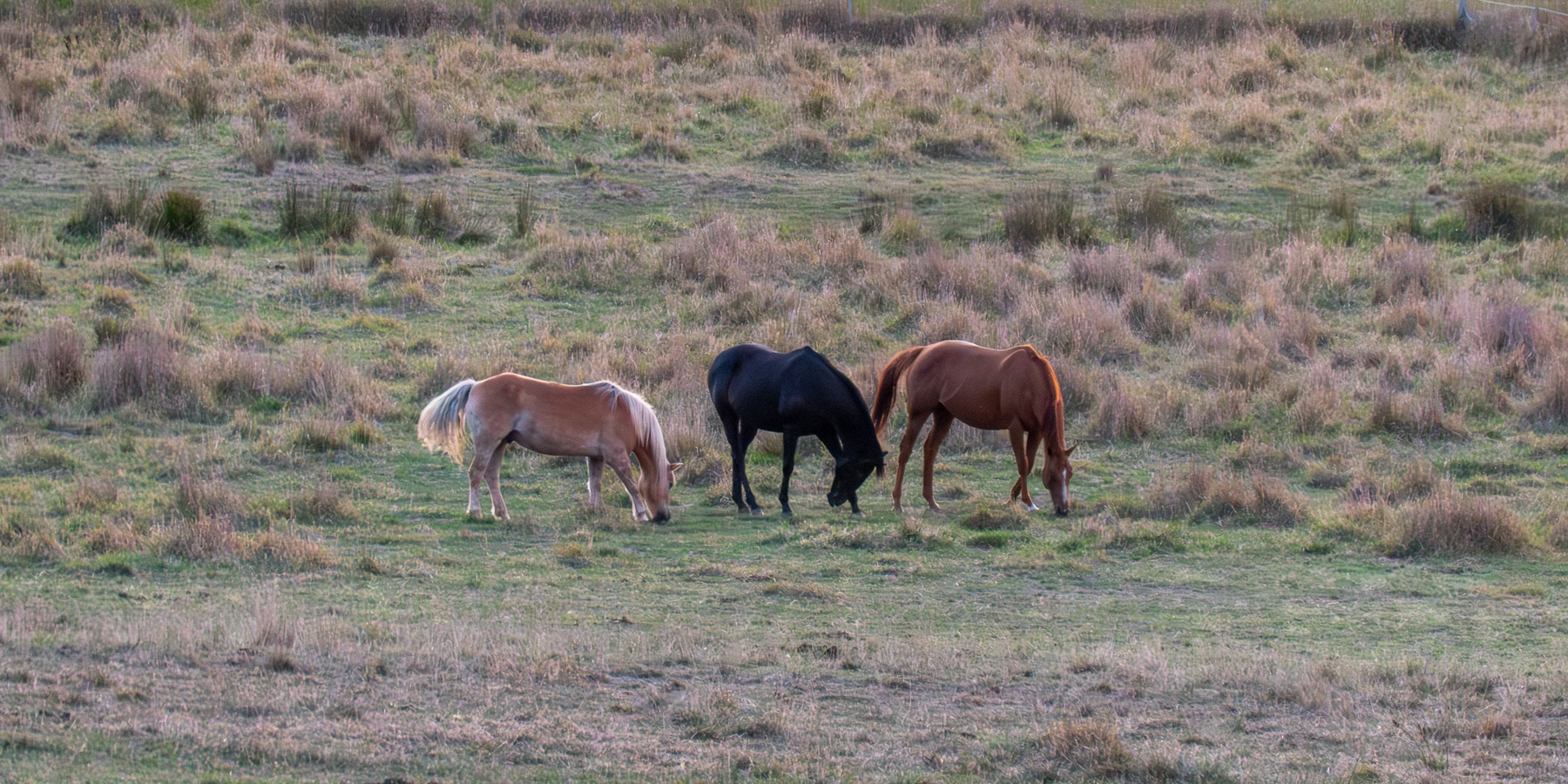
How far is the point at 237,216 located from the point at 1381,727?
1600 centimetres

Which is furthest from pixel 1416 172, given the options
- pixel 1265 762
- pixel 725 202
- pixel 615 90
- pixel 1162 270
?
pixel 1265 762

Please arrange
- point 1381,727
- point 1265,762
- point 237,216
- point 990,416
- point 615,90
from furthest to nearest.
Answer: point 615,90
point 237,216
point 990,416
point 1381,727
point 1265,762

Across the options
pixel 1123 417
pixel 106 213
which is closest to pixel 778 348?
pixel 1123 417

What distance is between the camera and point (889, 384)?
1115 centimetres

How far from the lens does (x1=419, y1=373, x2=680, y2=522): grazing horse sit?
956 centimetres

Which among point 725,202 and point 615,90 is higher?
point 615,90

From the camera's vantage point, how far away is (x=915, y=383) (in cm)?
1071

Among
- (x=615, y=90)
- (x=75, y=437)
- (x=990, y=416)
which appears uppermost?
(x=615, y=90)

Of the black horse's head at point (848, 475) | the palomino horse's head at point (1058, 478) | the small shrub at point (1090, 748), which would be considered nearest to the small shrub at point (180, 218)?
the black horse's head at point (848, 475)

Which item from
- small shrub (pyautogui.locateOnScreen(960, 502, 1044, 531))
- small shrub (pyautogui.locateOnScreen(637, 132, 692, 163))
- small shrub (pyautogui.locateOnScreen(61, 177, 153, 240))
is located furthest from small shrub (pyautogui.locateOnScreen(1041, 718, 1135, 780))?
small shrub (pyautogui.locateOnScreen(637, 132, 692, 163))

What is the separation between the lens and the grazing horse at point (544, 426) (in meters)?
9.56

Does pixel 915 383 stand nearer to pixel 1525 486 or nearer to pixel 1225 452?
pixel 1225 452

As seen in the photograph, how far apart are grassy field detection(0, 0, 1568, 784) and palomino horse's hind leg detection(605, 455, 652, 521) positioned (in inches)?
8.5

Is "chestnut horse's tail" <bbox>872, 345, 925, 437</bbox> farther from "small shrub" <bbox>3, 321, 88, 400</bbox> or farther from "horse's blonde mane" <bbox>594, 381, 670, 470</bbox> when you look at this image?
"small shrub" <bbox>3, 321, 88, 400</bbox>
